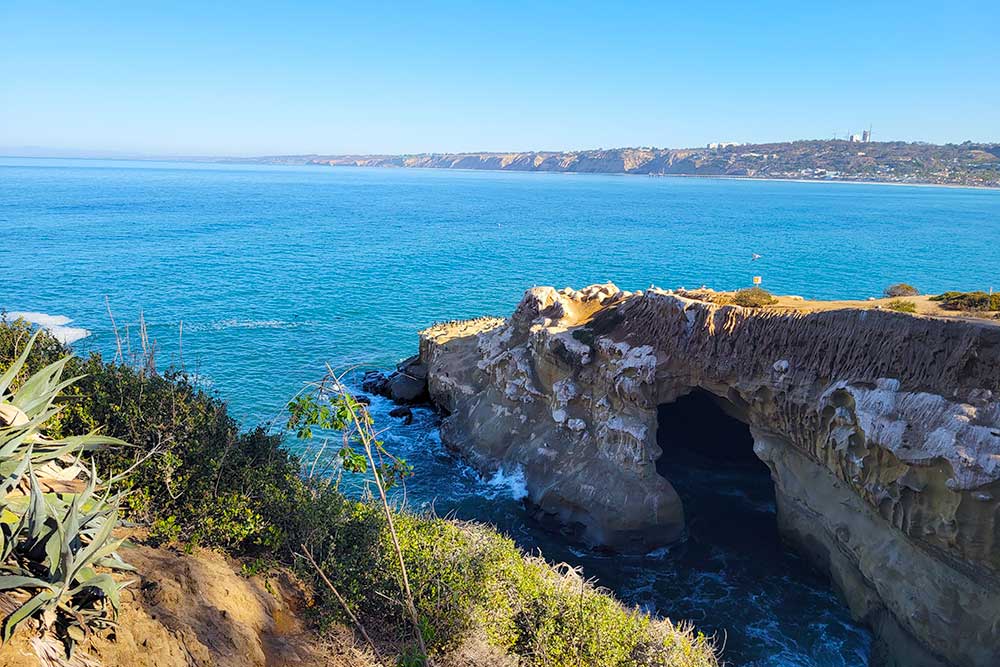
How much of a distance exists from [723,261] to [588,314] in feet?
168

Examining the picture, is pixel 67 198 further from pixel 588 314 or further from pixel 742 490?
pixel 742 490

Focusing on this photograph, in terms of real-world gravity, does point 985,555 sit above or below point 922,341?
below

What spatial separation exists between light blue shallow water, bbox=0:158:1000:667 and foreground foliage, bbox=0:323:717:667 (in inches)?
354

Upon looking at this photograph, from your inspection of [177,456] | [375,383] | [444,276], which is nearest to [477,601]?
[177,456]

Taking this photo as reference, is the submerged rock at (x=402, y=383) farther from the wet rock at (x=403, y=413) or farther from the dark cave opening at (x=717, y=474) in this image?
the dark cave opening at (x=717, y=474)

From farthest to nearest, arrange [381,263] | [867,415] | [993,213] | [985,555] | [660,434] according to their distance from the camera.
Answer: [993,213], [381,263], [660,434], [867,415], [985,555]

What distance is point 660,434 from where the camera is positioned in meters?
30.4

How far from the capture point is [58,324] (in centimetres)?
4091

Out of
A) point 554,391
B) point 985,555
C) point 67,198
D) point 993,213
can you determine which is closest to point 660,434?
point 554,391

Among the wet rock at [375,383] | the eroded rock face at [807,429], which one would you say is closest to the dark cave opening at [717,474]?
the eroded rock face at [807,429]

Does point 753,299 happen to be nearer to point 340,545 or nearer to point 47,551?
point 340,545

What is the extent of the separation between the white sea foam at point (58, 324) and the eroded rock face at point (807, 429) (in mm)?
26290

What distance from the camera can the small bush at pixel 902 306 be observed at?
21.1 metres

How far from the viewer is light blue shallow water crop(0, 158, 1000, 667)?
2205 cm
